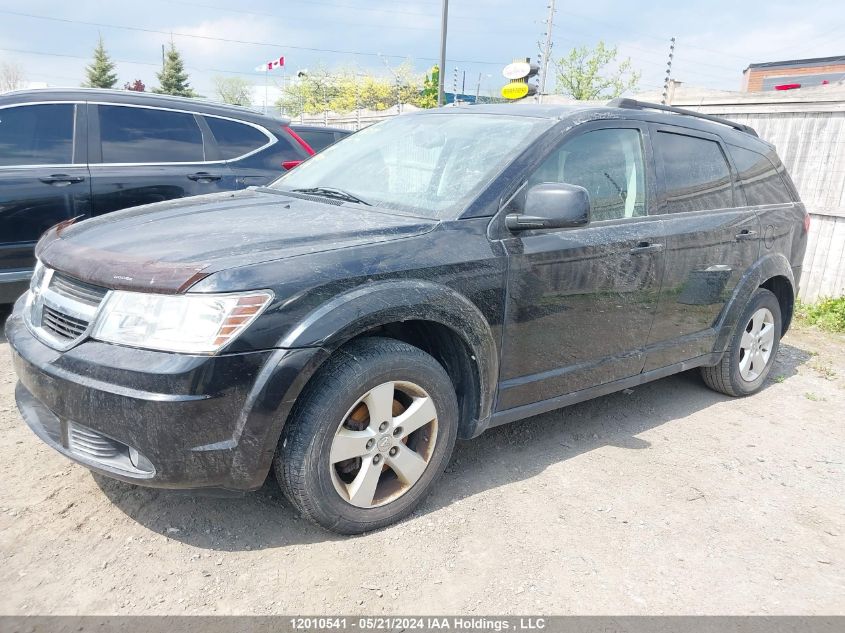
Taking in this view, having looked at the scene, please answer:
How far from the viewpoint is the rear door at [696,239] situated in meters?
3.79

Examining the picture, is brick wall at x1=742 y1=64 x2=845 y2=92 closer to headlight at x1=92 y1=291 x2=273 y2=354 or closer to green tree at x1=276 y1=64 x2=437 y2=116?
green tree at x1=276 y1=64 x2=437 y2=116

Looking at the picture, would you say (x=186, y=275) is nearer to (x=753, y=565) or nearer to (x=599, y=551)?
(x=599, y=551)

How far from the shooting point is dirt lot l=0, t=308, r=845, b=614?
2400 millimetres

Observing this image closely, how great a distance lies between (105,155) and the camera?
5.20m

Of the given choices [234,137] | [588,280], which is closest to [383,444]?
[588,280]

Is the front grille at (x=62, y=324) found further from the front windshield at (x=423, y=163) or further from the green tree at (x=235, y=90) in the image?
the green tree at (x=235, y=90)

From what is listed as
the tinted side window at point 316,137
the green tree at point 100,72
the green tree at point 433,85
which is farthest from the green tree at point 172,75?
the tinted side window at point 316,137

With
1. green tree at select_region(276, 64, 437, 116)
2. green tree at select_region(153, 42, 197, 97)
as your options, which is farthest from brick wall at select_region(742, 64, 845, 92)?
green tree at select_region(153, 42, 197, 97)

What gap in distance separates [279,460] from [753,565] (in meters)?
1.99

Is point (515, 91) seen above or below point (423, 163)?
above

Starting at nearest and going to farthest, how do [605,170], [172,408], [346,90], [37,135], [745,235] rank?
[172,408]
[605,170]
[745,235]
[37,135]
[346,90]

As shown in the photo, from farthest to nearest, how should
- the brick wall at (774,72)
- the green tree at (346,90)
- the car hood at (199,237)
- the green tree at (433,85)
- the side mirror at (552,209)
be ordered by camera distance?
the green tree at (346,90) → the brick wall at (774,72) → the green tree at (433,85) → the side mirror at (552,209) → the car hood at (199,237)

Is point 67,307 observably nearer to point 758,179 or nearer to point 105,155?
point 105,155

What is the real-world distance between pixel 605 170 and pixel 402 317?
5.27 ft
